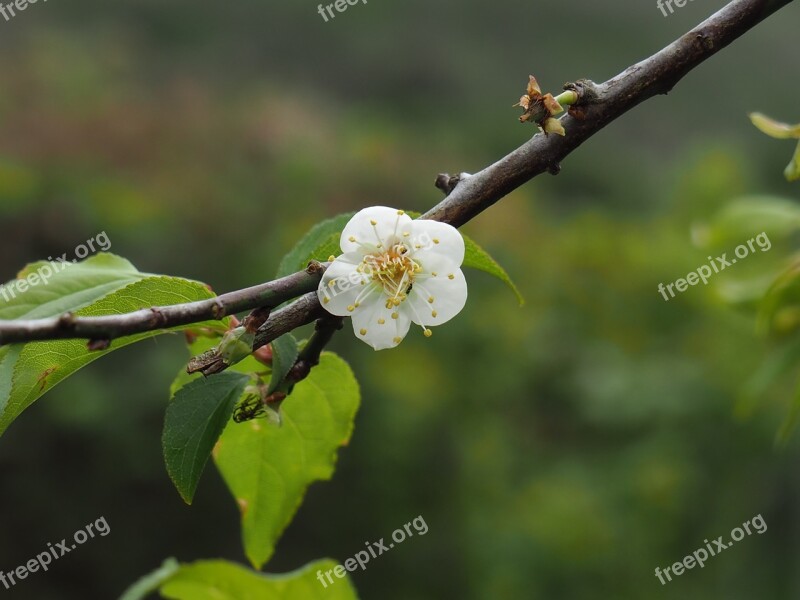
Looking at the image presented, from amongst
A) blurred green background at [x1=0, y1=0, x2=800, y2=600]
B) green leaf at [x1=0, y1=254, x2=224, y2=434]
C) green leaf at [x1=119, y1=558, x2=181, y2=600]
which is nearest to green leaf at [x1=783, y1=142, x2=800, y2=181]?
green leaf at [x1=0, y1=254, x2=224, y2=434]

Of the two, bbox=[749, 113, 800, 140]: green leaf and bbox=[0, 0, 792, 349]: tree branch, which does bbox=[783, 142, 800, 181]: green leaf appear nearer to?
bbox=[749, 113, 800, 140]: green leaf

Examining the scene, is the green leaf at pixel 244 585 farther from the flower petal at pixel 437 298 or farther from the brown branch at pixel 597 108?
the brown branch at pixel 597 108

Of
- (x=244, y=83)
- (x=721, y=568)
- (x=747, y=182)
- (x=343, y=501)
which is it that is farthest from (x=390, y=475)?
(x=244, y=83)

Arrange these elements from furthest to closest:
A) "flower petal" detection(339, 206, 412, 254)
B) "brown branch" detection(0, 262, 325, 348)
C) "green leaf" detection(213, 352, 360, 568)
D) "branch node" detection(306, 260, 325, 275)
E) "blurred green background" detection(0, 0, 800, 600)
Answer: "blurred green background" detection(0, 0, 800, 600) → "green leaf" detection(213, 352, 360, 568) → "flower petal" detection(339, 206, 412, 254) → "branch node" detection(306, 260, 325, 275) → "brown branch" detection(0, 262, 325, 348)

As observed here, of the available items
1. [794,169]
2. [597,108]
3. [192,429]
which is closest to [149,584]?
[192,429]

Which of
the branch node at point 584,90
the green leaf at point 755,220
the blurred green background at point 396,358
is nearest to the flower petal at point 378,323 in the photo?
the branch node at point 584,90

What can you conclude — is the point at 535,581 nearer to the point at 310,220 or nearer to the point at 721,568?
the point at 721,568
